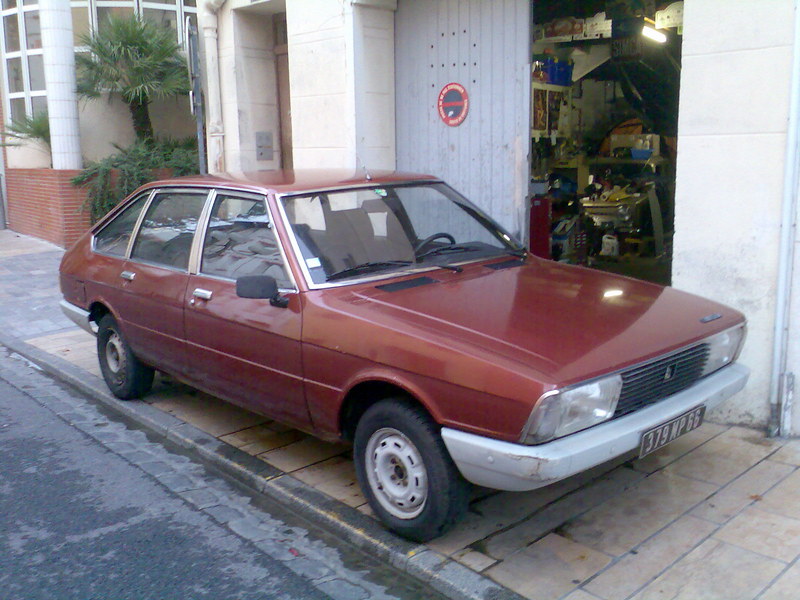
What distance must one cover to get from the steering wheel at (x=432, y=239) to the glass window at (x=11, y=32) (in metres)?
11.5

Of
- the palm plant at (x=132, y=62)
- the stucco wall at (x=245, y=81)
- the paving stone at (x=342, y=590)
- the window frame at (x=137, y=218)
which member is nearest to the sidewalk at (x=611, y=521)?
the paving stone at (x=342, y=590)

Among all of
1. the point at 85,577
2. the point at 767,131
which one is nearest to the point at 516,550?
the point at 85,577

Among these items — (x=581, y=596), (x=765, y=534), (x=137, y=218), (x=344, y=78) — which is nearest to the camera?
(x=581, y=596)

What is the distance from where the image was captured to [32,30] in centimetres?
1309

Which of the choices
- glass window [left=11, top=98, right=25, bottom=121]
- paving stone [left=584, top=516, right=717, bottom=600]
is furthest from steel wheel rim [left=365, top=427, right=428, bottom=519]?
glass window [left=11, top=98, right=25, bottom=121]

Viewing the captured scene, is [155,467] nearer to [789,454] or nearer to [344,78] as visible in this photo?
[789,454]

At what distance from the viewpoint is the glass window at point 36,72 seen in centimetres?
1316

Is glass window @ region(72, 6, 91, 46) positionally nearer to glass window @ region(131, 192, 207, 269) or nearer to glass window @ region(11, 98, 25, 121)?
glass window @ region(11, 98, 25, 121)

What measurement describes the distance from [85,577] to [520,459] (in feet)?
6.72

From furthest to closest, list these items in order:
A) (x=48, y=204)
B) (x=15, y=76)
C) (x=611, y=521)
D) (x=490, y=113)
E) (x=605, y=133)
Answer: (x=15, y=76) < (x=48, y=204) < (x=605, y=133) < (x=490, y=113) < (x=611, y=521)

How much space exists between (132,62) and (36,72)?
8.34 ft

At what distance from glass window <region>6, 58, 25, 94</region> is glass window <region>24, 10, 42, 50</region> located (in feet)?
1.50

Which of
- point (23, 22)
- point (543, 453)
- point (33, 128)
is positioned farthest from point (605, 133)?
point (23, 22)

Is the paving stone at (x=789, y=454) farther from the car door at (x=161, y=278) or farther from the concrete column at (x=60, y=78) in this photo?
the concrete column at (x=60, y=78)
